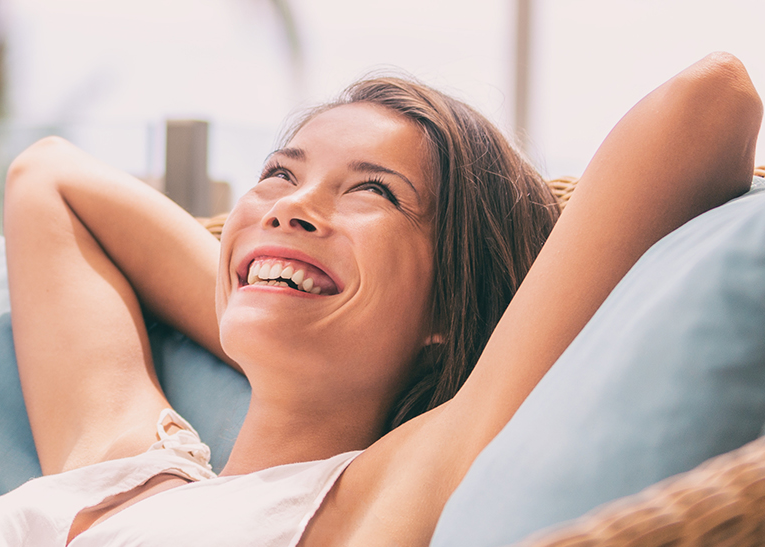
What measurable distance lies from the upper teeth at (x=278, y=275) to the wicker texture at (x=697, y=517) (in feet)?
2.22

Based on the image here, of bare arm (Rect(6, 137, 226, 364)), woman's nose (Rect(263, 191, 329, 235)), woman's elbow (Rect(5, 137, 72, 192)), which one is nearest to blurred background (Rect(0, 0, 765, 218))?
woman's elbow (Rect(5, 137, 72, 192))

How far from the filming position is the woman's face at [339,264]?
3.09 feet

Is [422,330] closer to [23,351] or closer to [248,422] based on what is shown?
[248,422]

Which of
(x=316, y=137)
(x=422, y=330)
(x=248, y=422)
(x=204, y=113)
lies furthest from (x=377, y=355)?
(x=204, y=113)

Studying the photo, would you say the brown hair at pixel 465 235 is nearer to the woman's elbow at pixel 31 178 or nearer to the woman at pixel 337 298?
the woman at pixel 337 298

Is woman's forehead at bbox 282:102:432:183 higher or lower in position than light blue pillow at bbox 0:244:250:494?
higher

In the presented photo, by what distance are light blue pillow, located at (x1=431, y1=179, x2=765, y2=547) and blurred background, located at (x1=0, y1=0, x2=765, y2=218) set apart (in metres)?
3.69

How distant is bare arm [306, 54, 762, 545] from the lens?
0.66m

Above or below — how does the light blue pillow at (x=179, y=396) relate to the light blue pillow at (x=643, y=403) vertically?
below

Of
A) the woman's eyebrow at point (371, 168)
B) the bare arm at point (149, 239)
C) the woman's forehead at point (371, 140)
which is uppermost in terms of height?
the woman's forehead at point (371, 140)

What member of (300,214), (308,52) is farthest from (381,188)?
(308,52)

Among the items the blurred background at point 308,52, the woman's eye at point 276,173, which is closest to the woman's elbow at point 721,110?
the woman's eye at point 276,173

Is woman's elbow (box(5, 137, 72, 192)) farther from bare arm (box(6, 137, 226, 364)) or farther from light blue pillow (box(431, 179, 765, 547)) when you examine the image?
light blue pillow (box(431, 179, 765, 547))

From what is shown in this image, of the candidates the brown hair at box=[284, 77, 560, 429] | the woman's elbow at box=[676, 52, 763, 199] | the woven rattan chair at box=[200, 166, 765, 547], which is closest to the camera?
the woven rattan chair at box=[200, 166, 765, 547]
